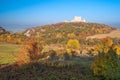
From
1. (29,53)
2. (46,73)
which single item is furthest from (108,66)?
(29,53)

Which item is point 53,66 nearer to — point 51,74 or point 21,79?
point 51,74

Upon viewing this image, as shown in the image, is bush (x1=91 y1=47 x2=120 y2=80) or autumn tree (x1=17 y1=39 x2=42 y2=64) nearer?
bush (x1=91 y1=47 x2=120 y2=80)

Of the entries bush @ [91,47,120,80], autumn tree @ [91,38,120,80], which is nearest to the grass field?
autumn tree @ [91,38,120,80]

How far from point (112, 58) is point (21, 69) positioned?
23344mm

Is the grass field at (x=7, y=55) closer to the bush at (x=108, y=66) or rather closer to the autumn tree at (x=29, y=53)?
the autumn tree at (x=29, y=53)

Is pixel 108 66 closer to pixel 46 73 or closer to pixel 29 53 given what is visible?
pixel 46 73

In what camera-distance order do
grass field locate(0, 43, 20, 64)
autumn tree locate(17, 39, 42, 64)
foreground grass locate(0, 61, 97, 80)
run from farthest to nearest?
grass field locate(0, 43, 20, 64) < autumn tree locate(17, 39, 42, 64) < foreground grass locate(0, 61, 97, 80)

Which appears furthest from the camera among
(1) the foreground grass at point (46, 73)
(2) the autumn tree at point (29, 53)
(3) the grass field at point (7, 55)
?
(3) the grass field at point (7, 55)

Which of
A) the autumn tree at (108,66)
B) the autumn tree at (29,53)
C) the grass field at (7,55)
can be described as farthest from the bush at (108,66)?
the grass field at (7,55)

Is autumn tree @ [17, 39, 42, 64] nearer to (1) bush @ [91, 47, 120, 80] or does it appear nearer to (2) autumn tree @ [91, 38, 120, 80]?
(2) autumn tree @ [91, 38, 120, 80]

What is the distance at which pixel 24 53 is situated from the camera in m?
70.4

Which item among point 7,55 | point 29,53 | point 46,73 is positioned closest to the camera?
point 46,73

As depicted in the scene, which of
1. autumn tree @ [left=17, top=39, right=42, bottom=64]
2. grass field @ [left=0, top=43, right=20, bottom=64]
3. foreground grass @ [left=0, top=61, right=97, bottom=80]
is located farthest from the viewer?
grass field @ [left=0, top=43, right=20, bottom=64]

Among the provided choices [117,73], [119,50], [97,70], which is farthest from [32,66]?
[119,50]
